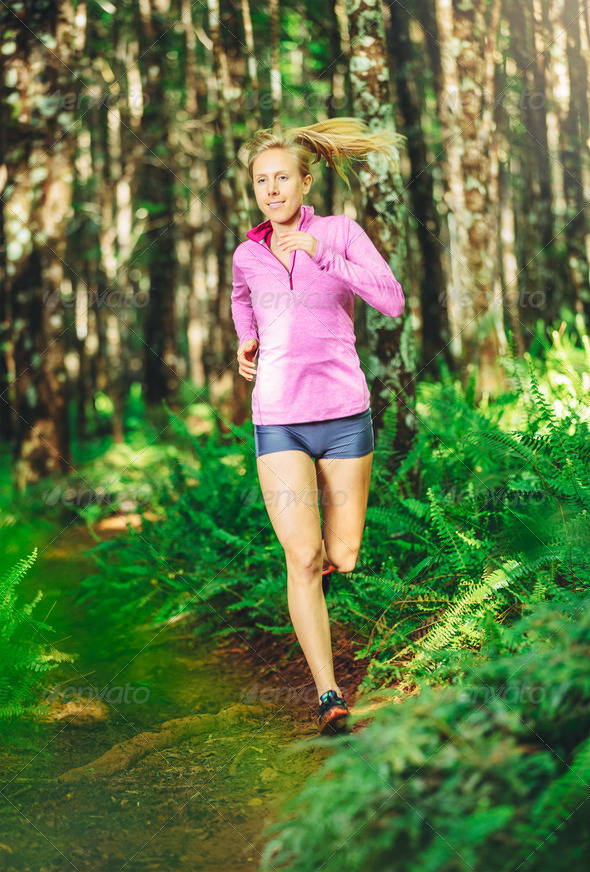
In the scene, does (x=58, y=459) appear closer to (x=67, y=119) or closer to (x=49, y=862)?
(x=67, y=119)

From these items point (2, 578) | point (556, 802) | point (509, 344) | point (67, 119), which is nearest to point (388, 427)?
point (509, 344)

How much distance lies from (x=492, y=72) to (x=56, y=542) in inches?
405

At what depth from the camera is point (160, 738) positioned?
149 inches

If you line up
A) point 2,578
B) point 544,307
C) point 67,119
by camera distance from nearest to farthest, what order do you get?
1. point 2,578
2. point 67,119
3. point 544,307

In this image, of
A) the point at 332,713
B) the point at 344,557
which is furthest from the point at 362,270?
the point at 332,713

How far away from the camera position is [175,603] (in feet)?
17.5

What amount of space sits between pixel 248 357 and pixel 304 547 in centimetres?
102

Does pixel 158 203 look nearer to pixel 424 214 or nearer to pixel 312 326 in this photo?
pixel 424 214

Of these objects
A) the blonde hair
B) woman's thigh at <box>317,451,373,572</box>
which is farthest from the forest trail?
the blonde hair

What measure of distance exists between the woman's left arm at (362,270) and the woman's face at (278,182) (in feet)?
0.95

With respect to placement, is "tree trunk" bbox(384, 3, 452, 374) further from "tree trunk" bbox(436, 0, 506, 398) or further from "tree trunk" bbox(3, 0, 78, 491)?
"tree trunk" bbox(3, 0, 78, 491)

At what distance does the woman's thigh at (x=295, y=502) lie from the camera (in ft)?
11.5

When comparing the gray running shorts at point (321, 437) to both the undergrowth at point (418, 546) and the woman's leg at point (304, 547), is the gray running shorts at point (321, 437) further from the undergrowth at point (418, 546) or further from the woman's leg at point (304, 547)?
the undergrowth at point (418, 546)

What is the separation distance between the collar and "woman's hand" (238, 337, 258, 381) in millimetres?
554
